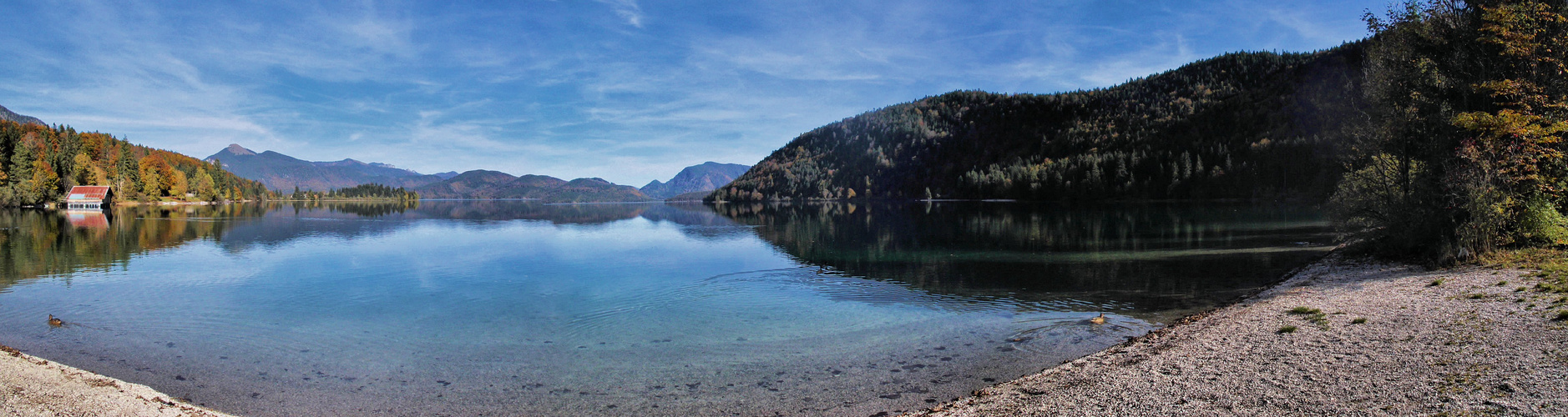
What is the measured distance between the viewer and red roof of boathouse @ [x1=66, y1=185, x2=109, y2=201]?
105000mm

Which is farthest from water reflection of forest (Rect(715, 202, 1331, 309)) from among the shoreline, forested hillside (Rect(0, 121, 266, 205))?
forested hillside (Rect(0, 121, 266, 205))

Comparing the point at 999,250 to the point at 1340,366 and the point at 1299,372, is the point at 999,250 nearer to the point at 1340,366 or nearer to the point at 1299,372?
the point at 1340,366

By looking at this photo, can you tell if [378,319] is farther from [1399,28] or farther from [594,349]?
[1399,28]

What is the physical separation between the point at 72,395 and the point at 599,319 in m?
9.66

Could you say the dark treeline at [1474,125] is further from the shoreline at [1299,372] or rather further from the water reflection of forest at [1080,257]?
the shoreline at [1299,372]

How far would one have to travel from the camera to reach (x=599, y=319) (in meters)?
17.5

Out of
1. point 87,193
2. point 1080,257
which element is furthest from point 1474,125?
point 87,193

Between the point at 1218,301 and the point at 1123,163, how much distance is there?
146 meters

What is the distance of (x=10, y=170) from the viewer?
3969 inches

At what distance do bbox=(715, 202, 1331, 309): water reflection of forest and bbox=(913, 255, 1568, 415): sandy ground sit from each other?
17.3ft

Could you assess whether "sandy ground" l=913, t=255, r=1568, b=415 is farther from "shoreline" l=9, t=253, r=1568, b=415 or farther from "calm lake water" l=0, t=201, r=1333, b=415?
"calm lake water" l=0, t=201, r=1333, b=415

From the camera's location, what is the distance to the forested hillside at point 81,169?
331 ft

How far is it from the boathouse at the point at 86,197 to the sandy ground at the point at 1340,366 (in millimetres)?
146223

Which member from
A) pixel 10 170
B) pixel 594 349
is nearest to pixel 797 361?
pixel 594 349
